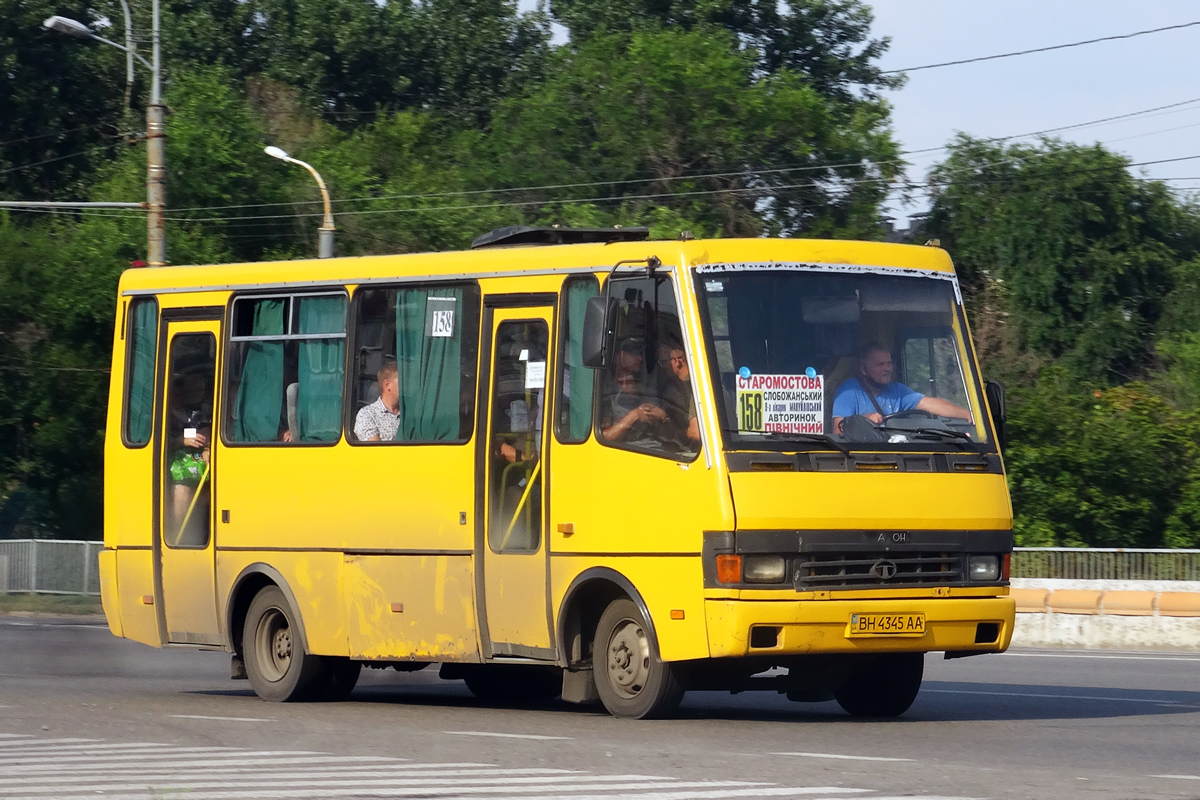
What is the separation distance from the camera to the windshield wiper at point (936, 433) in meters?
11.2

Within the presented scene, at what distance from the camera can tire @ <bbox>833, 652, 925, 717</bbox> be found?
1195 cm

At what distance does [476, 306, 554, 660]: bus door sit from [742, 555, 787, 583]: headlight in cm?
152

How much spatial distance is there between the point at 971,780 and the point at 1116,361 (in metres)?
47.0

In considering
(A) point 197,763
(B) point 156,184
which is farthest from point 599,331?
(B) point 156,184

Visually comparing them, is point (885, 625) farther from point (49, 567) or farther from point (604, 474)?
point (49, 567)

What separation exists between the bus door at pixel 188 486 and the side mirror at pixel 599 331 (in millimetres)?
4193

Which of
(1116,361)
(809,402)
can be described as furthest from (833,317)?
(1116,361)

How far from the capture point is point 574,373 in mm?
11625

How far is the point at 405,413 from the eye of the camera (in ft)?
42.0

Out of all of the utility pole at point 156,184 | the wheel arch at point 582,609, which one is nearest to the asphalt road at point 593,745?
the wheel arch at point 582,609

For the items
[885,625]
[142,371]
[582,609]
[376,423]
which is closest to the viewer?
[885,625]

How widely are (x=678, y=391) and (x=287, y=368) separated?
3833 millimetres

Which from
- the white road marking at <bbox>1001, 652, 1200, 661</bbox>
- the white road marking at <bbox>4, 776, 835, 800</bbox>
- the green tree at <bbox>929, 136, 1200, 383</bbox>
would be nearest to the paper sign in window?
the white road marking at <bbox>4, 776, 835, 800</bbox>

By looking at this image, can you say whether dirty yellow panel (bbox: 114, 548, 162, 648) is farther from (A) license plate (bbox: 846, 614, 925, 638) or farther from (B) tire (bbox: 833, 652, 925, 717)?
(A) license plate (bbox: 846, 614, 925, 638)
